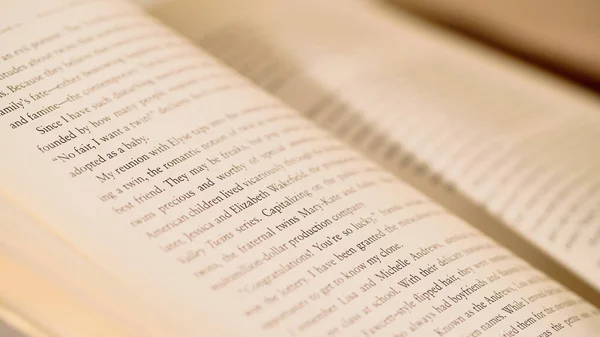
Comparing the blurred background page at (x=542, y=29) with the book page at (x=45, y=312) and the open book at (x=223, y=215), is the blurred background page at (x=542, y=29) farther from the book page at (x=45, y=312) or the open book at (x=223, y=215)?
the book page at (x=45, y=312)

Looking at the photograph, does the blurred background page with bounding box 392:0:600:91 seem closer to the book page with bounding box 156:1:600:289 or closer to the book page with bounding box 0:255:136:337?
the book page with bounding box 156:1:600:289

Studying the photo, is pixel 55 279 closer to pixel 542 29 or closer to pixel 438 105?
pixel 438 105

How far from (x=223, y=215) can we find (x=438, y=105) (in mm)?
252

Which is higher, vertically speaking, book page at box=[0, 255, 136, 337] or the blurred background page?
the blurred background page

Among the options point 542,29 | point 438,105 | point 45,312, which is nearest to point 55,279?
point 45,312

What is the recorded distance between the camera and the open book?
10.5 inches

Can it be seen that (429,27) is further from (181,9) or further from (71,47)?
(71,47)

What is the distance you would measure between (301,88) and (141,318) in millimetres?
276

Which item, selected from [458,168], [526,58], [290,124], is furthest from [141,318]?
[526,58]

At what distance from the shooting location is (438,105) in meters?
0.49

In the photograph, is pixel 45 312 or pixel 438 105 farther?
pixel 438 105

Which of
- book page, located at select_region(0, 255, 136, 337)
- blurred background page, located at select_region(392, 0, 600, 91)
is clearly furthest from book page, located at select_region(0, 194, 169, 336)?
blurred background page, located at select_region(392, 0, 600, 91)

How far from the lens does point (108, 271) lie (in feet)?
0.87

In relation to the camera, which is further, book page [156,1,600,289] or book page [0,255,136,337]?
book page [156,1,600,289]
